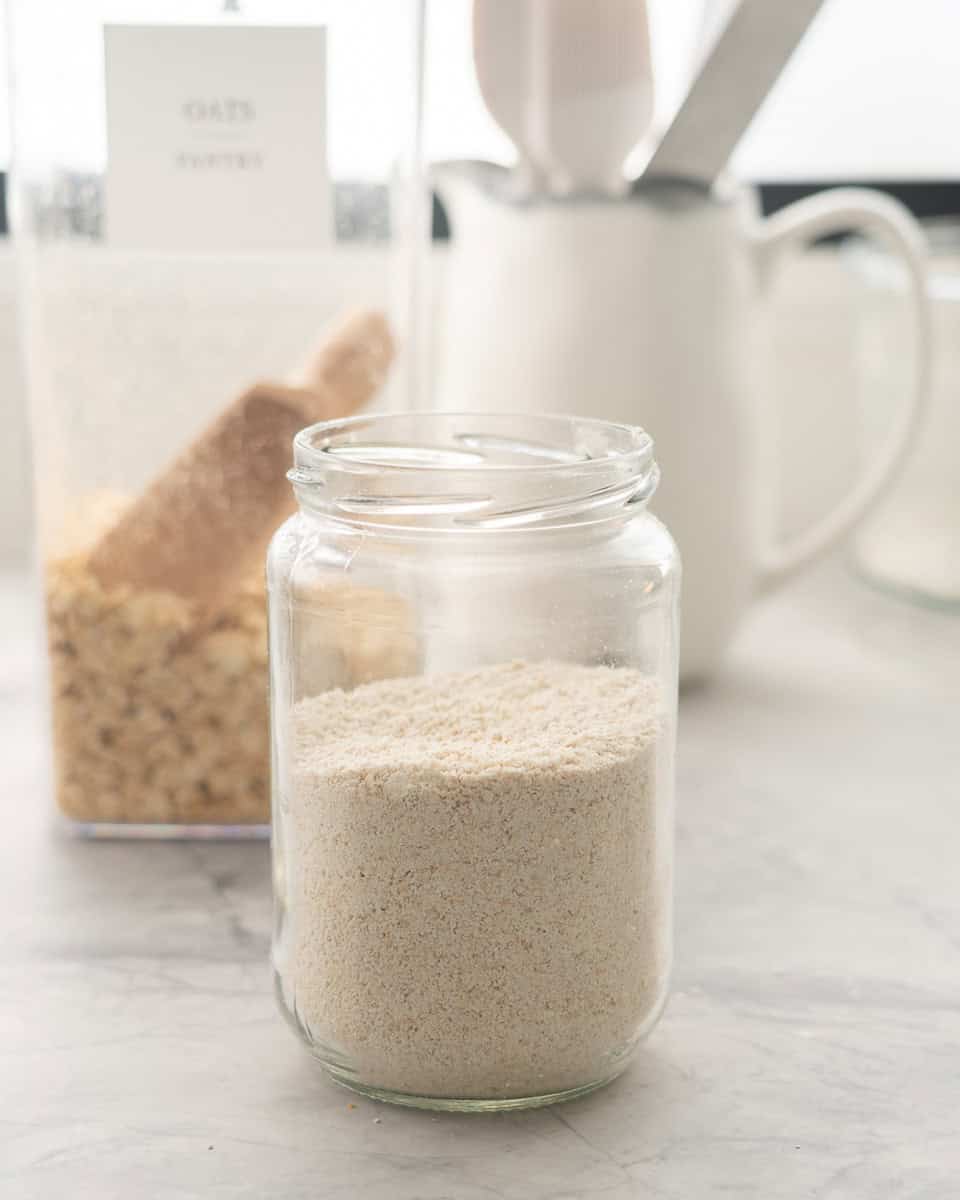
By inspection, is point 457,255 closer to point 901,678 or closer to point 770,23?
point 770,23

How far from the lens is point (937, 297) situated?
3.03 feet

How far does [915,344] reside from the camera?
2.74ft

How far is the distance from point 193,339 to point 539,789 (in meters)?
0.28

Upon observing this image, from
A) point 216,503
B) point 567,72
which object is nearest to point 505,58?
point 567,72

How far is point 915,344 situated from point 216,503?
0.41m

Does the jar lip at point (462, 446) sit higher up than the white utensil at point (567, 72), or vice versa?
the white utensil at point (567, 72)

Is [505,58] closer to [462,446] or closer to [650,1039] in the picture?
[462,446]

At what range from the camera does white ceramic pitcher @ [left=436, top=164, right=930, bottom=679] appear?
0.75 meters

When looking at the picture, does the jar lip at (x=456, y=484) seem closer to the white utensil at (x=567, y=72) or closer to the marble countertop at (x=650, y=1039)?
the marble countertop at (x=650, y=1039)

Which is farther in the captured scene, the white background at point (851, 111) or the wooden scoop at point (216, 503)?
the white background at point (851, 111)

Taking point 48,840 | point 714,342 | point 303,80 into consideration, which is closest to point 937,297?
point 714,342

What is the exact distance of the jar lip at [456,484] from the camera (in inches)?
17.6

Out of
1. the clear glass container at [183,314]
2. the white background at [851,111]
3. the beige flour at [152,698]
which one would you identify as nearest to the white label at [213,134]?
the clear glass container at [183,314]

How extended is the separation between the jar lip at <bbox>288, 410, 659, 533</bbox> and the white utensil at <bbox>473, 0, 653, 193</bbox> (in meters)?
0.28
